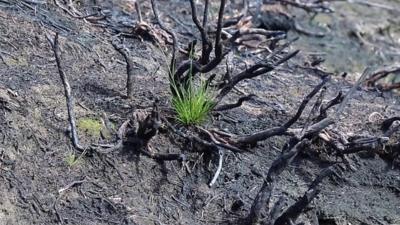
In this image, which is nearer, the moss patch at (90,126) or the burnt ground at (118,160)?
the burnt ground at (118,160)

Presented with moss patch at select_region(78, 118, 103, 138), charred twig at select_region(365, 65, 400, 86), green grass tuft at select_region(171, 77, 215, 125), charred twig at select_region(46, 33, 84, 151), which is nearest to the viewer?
charred twig at select_region(46, 33, 84, 151)

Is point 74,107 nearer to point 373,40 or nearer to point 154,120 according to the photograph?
point 154,120

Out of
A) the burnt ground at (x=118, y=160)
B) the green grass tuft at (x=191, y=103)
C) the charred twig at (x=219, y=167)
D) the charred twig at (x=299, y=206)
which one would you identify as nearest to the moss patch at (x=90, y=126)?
the burnt ground at (x=118, y=160)

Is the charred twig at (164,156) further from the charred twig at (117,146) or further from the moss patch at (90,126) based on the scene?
the moss patch at (90,126)

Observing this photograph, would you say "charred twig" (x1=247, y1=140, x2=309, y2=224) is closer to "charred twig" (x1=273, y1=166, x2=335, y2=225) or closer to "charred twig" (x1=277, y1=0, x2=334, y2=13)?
"charred twig" (x1=273, y1=166, x2=335, y2=225)

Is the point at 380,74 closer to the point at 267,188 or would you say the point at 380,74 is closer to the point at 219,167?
the point at 219,167

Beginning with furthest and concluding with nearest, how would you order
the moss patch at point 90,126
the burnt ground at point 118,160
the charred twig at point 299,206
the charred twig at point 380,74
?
the charred twig at point 380,74 < the moss patch at point 90,126 < the burnt ground at point 118,160 < the charred twig at point 299,206

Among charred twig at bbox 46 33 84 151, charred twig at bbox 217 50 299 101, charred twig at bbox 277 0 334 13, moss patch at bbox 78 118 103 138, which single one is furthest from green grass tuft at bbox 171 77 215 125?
charred twig at bbox 277 0 334 13
